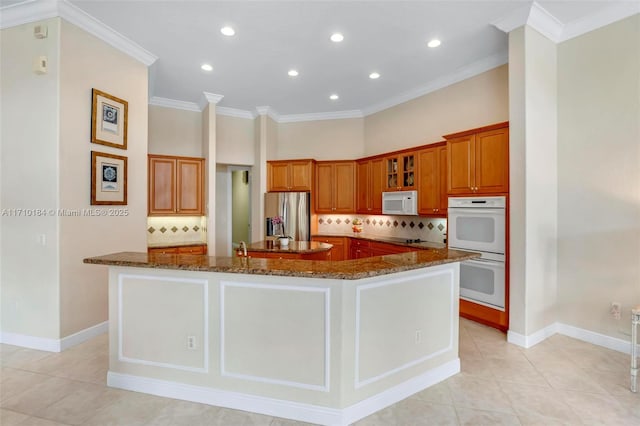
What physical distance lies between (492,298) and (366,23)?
10.8 ft

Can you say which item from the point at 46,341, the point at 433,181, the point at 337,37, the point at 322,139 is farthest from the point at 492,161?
the point at 46,341

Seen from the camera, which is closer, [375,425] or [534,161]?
[375,425]

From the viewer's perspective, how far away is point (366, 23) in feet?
10.6

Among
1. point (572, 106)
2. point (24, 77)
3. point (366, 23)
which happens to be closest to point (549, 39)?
point (572, 106)

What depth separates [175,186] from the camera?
17.6 ft

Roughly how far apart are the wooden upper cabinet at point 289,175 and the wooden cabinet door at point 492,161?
3121mm

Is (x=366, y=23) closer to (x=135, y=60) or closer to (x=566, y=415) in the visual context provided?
(x=135, y=60)

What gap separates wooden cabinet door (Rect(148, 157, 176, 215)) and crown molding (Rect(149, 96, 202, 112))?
3.29ft

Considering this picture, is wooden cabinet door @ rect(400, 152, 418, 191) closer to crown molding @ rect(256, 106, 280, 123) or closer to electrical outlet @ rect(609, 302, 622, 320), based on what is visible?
electrical outlet @ rect(609, 302, 622, 320)

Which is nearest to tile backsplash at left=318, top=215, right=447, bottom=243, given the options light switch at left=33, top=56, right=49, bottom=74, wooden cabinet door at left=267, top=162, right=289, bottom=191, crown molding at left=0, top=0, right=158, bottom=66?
wooden cabinet door at left=267, top=162, right=289, bottom=191

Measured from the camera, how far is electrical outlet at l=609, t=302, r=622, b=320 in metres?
3.03

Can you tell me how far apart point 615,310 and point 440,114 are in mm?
3170

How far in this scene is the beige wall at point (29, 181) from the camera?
2979 mm

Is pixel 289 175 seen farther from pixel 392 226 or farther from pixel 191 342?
pixel 191 342
